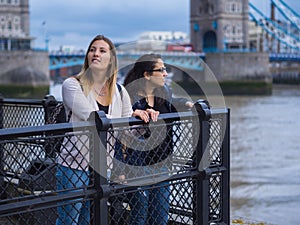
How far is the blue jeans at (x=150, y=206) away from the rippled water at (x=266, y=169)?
2.83 metres

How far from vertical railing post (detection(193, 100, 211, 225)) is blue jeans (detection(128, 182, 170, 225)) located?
0.16 m

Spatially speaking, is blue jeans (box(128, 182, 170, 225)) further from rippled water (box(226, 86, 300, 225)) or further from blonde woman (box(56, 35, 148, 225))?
rippled water (box(226, 86, 300, 225))

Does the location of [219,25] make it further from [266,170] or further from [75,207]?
[75,207]

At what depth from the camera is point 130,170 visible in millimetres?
2609

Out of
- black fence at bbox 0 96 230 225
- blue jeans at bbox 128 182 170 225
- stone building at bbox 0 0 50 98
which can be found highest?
stone building at bbox 0 0 50 98

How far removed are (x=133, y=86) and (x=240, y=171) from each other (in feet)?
26.2

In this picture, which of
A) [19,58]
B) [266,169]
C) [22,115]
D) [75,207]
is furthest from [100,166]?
[19,58]

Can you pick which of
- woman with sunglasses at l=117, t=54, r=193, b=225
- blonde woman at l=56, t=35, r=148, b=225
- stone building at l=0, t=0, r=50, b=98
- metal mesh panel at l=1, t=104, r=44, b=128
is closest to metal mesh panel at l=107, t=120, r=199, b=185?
woman with sunglasses at l=117, t=54, r=193, b=225

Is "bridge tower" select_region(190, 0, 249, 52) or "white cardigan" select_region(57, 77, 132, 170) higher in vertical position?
"bridge tower" select_region(190, 0, 249, 52)

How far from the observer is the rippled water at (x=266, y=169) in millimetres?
7371

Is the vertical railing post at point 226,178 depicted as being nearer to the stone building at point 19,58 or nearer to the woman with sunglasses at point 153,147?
the woman with sunglasses at point 153,147

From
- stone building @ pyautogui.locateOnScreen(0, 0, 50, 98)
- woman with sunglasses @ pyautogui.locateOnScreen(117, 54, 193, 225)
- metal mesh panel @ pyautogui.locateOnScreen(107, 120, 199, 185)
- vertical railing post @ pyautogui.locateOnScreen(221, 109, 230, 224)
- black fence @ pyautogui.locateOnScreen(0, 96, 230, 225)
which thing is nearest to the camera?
black fence @ pyautogui.locateOnScreen(0, 96, 230, 225)

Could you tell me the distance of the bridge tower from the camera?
2120 inches

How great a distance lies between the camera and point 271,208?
752 centimetres
